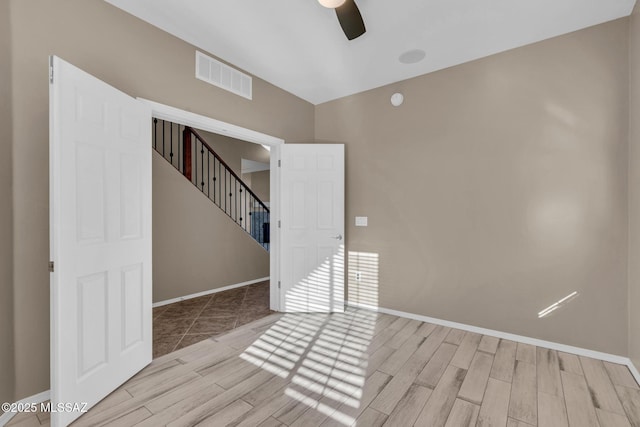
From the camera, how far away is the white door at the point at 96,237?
5.46 ft

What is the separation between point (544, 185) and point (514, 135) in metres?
0.57

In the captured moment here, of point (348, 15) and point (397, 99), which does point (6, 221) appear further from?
point (397, 99)

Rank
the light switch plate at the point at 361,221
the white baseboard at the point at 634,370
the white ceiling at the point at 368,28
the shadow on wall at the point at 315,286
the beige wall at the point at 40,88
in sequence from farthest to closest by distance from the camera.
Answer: the light switch plate at the point at 361,221
the shadow on wall at the point at 315,286
the white ceiling at the point at 368,28
the white baseboard at the point at 634,370
the beige wall at the point at 40,88

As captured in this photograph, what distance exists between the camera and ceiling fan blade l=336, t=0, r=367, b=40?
1.91m

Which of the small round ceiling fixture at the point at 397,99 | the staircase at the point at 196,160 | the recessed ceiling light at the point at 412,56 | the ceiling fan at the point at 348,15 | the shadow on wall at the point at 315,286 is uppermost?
the recessed ceiling light at the point at 412,56

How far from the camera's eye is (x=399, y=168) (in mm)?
3578

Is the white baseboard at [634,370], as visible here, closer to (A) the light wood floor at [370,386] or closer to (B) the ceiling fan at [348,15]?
(A) the light wood floor at [370,386]

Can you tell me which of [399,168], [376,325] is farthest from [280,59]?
[376,325]

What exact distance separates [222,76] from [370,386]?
3.24 metres

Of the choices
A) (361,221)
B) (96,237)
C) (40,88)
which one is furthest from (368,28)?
(96,237)

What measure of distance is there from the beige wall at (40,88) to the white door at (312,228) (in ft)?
Answer: 5.90

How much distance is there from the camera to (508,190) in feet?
9.46

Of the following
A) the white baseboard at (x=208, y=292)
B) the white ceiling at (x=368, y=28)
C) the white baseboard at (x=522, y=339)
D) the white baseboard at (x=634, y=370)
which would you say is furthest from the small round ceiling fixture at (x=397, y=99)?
the white baseboard at (x=208, y=292)

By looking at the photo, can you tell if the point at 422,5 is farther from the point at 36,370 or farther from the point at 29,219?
the point at 36,370
